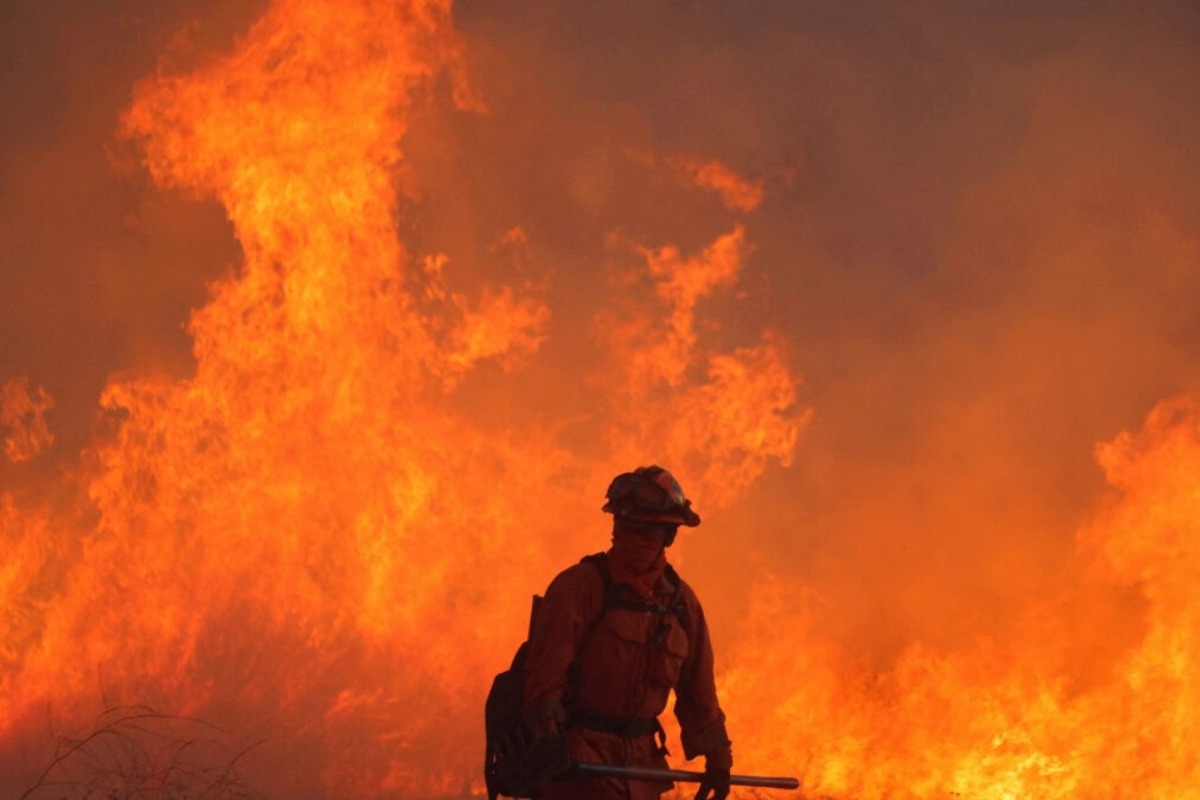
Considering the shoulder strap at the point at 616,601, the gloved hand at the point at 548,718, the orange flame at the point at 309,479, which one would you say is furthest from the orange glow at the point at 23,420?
the gloved hand at the point at 548,718

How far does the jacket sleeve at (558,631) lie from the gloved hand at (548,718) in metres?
0.01

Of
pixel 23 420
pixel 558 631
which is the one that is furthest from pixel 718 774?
pixel 23 420

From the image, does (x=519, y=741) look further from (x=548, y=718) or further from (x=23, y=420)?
(x=23, y=420)

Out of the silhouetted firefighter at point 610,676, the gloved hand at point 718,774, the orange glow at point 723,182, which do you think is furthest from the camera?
the orange glow at point 723,182

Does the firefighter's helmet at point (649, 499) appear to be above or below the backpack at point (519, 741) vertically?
above

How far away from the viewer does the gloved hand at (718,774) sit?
616 cm

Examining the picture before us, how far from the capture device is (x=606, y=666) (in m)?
5.98

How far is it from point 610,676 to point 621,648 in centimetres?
12

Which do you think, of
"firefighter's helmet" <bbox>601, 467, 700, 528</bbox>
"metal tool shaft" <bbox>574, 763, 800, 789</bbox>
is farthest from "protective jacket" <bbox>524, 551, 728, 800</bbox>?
"firefighter's helmet" <bbox>601, 467, 700, 528</bbox>

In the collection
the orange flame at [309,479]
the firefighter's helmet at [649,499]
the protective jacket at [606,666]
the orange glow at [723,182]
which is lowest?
the protective jacket at [606,666]

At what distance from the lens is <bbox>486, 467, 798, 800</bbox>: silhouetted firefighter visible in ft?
18.9

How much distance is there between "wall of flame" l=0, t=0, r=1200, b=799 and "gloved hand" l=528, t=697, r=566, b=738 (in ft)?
20.0

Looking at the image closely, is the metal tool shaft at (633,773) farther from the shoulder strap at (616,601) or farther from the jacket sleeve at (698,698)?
the shoulder strap at (616,601)

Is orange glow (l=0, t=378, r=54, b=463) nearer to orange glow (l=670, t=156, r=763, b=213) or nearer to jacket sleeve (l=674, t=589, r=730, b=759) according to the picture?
orange glow (l=670, t=156, r=763, b=213)
